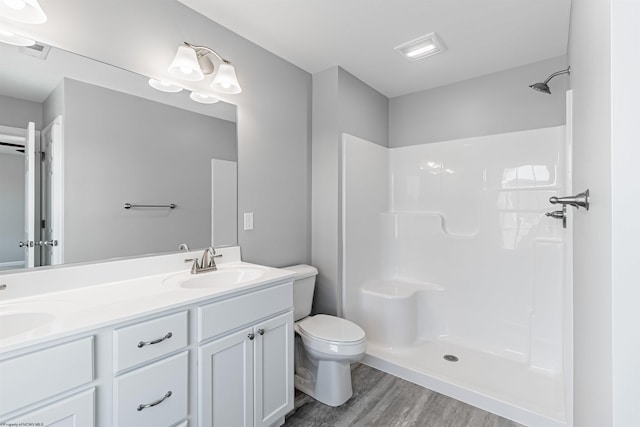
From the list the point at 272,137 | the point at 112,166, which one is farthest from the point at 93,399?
the point at 272,137

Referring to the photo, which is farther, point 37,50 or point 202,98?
point 202,98

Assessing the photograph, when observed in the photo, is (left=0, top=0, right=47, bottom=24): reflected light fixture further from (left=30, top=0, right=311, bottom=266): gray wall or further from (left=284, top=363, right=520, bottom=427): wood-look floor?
(left=284, top=363, right=520, bottom=427): wood-look floor

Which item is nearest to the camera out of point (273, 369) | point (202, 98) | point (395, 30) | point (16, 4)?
point (16, 4)

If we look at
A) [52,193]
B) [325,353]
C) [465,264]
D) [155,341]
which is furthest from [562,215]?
[52,193]

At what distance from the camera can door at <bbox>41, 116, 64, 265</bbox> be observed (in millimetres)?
1259

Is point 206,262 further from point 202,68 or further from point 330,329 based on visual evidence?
point 202,68

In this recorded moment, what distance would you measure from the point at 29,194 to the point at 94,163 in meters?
0.27

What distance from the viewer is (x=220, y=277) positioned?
5.50 feet

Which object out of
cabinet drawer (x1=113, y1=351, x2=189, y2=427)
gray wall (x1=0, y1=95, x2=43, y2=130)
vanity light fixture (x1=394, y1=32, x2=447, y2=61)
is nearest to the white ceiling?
vanity light fixture (x1=394, y1=32, x2=447, y2=61)

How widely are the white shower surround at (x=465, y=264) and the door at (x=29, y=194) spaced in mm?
1845

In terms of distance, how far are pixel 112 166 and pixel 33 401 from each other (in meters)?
1.00

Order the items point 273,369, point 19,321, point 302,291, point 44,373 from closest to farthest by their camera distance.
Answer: point 44,373 < point 19,321 < point 273,369 < point 302,291

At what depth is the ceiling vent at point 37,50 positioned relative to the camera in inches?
48.0

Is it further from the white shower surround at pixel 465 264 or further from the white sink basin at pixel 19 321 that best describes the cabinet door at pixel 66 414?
the white shower surround at pixel 465 264
